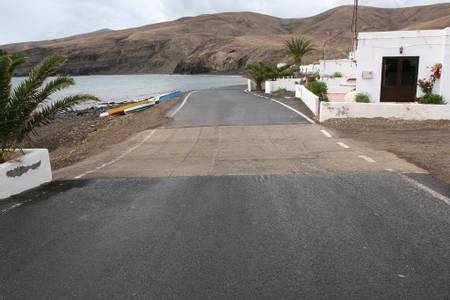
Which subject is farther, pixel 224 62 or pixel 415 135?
pixel 224 62

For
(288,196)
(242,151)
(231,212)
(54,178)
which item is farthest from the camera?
(242,151)

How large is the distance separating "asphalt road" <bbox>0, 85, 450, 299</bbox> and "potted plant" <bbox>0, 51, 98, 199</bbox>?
337mm

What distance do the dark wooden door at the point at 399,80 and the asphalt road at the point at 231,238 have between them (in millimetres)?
11940

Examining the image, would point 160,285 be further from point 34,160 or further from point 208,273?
point 34,160

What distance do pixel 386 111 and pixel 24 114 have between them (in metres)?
12.2

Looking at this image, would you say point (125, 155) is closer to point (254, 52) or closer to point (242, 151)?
point (242, 151)

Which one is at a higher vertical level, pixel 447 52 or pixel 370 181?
pixel 447 52

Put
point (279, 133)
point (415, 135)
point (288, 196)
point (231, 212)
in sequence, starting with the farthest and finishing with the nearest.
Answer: point (279, 133) < point (415, 135) < point (288, 196) < point (231, 212)

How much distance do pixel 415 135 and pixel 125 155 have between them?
8677 millimetres

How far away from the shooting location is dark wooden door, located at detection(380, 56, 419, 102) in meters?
18.5

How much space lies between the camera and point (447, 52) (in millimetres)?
16922

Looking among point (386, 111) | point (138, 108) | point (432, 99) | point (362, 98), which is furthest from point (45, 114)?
point (138, 108)

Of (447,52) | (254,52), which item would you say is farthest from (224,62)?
(447,52)

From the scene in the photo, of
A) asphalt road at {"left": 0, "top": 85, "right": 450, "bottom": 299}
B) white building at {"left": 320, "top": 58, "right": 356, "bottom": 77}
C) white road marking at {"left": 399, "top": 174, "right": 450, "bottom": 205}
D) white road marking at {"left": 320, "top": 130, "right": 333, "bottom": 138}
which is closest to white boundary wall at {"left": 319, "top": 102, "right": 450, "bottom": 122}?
white road marking at {"left": 320, "top": 130, "right": 333, "bottom": 138}
